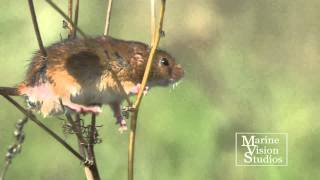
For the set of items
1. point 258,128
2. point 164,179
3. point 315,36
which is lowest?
point 164,179

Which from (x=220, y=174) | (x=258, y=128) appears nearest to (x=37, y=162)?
(x=220, y=174)

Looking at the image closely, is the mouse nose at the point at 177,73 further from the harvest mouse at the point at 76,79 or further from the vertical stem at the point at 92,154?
the vertical stem at the point at 92,154

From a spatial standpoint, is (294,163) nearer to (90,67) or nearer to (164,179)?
(164,179)

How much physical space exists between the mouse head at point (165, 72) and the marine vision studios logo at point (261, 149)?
109cm

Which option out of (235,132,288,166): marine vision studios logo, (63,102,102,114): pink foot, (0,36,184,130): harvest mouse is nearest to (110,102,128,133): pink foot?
(0,36,184,130): harvest mouse

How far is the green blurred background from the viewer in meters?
2.57

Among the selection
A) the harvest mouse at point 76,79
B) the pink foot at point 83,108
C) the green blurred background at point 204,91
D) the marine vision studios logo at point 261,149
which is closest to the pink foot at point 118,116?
the harvest mouse at point 76,79

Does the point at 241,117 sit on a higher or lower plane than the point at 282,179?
higher

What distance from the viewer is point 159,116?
268 cm

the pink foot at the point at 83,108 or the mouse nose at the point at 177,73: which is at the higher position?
the mouse nose at the point at 177,73

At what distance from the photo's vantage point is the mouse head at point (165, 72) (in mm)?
1482

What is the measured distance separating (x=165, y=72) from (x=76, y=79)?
281 millimetres

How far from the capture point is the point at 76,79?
125 cm

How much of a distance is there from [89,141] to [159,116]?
163cm
